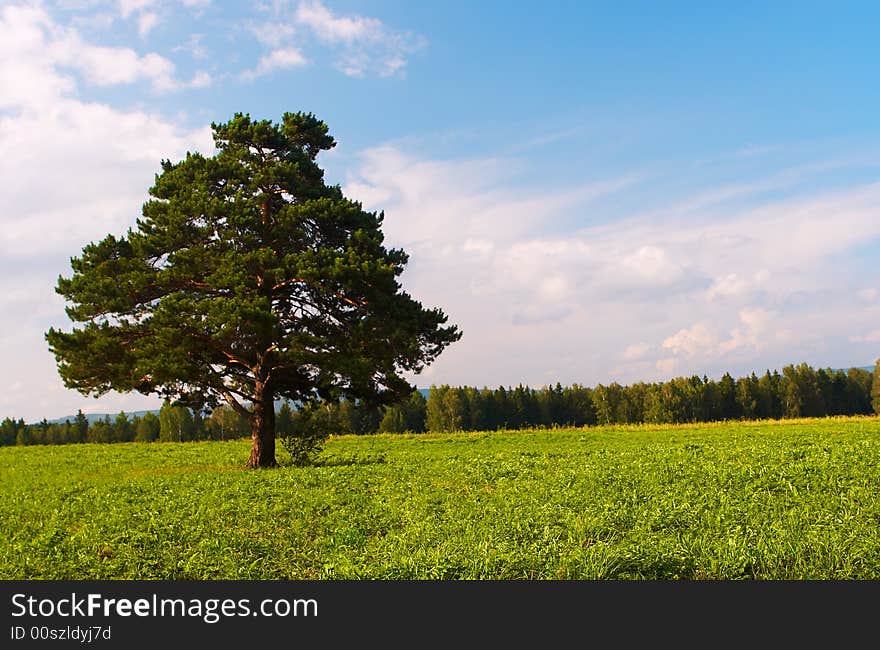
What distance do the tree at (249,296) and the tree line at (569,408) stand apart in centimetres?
8560

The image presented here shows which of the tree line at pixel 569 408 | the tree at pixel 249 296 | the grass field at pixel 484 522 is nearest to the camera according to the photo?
the grass field at pixel 484 522

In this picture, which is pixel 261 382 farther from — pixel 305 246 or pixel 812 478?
pixel 812 478

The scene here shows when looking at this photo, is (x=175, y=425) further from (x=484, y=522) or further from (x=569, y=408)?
(x=484, y=522)

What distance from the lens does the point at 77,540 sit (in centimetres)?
1202

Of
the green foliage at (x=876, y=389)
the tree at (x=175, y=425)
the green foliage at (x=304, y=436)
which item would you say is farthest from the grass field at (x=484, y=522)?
the green foliage at (x=876, y=389)

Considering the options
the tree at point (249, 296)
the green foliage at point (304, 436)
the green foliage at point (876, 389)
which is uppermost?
the tree at point (249, 296)

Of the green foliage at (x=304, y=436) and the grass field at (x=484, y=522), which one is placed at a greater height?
the green foliage at (x=304, y=436)

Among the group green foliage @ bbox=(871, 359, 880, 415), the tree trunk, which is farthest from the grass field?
green foliage @ bbox=(871, 359, 880, 415)

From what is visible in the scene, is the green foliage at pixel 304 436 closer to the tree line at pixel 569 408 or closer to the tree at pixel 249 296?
the tree at pixel 249 296

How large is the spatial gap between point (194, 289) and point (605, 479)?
1733cm

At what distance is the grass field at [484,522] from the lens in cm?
856

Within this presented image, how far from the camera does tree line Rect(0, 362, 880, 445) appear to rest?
375ft

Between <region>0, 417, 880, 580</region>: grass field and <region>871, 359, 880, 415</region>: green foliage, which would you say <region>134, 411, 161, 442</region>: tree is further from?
<region>871, 359, 880, 415</region>: green foliage

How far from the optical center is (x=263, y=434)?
25.9 metres
